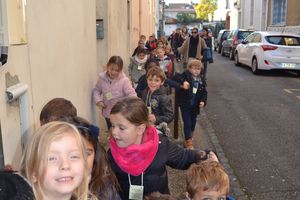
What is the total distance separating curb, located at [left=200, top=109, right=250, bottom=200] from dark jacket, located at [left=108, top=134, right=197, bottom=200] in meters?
2.12

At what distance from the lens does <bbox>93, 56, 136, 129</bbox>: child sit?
18.9 feet

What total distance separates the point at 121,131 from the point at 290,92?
998 centimetres

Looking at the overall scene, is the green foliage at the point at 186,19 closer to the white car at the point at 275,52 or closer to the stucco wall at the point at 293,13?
the stucco wall at the point at 293,13

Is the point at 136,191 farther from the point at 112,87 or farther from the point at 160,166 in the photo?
the point at 112,87

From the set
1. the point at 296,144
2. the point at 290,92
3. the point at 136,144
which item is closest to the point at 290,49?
the point at 290,92

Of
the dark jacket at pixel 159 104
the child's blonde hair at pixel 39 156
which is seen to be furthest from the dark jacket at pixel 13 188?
the dark jacket at pixel 159 104

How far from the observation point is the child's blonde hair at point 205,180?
243 cm

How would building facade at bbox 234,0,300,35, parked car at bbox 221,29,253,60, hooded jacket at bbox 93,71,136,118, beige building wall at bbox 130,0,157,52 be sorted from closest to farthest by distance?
hooded jacket at bbox 93,71,136,118
beige building wall at bbox 130,0,157,52
parked car at bbox 221,29,253,60
building facade at bbox 234,0,300,35

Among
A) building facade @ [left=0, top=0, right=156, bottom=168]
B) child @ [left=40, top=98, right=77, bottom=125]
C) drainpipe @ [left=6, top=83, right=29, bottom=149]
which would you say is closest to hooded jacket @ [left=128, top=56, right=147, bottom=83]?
building facade @ [left=0, top=0, right=156, bottom=168]

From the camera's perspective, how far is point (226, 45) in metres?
25.0

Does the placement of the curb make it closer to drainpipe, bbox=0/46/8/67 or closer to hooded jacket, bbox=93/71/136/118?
hooded jacket, bbox=93/71/136/118

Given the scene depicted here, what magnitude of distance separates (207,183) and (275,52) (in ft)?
44.1

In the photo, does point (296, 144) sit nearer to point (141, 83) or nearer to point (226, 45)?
point (141, 83)

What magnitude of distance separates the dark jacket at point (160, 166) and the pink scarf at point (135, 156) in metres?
0.04
